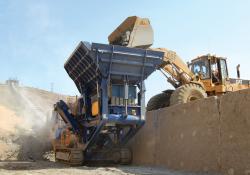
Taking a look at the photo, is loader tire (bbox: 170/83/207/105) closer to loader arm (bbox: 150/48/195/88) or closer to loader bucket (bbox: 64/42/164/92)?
loader arm (bbox: 150/48/195/88)

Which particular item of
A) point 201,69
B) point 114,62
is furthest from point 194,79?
point 114,62

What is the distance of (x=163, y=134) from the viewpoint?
45.5 ft

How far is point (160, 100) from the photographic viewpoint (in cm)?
1769

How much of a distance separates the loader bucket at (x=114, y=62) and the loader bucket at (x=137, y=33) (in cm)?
57

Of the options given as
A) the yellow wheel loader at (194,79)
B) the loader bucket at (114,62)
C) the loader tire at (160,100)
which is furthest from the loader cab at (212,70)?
the loader bucket at (114,62)

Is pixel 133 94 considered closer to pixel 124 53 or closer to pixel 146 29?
pixel 124 53

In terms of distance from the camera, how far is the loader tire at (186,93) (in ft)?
50.0

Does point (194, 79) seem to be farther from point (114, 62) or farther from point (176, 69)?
point (114, 62)

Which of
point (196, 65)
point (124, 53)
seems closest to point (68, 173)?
point (124, 53)

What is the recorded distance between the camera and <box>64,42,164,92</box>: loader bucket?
12914 mm

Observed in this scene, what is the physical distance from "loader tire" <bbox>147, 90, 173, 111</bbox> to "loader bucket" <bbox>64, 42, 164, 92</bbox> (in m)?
4.01

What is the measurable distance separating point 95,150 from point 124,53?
3718mm

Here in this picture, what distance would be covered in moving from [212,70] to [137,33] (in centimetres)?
497

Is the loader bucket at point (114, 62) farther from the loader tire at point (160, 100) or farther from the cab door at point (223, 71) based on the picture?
the cab door at point (223, 71)
